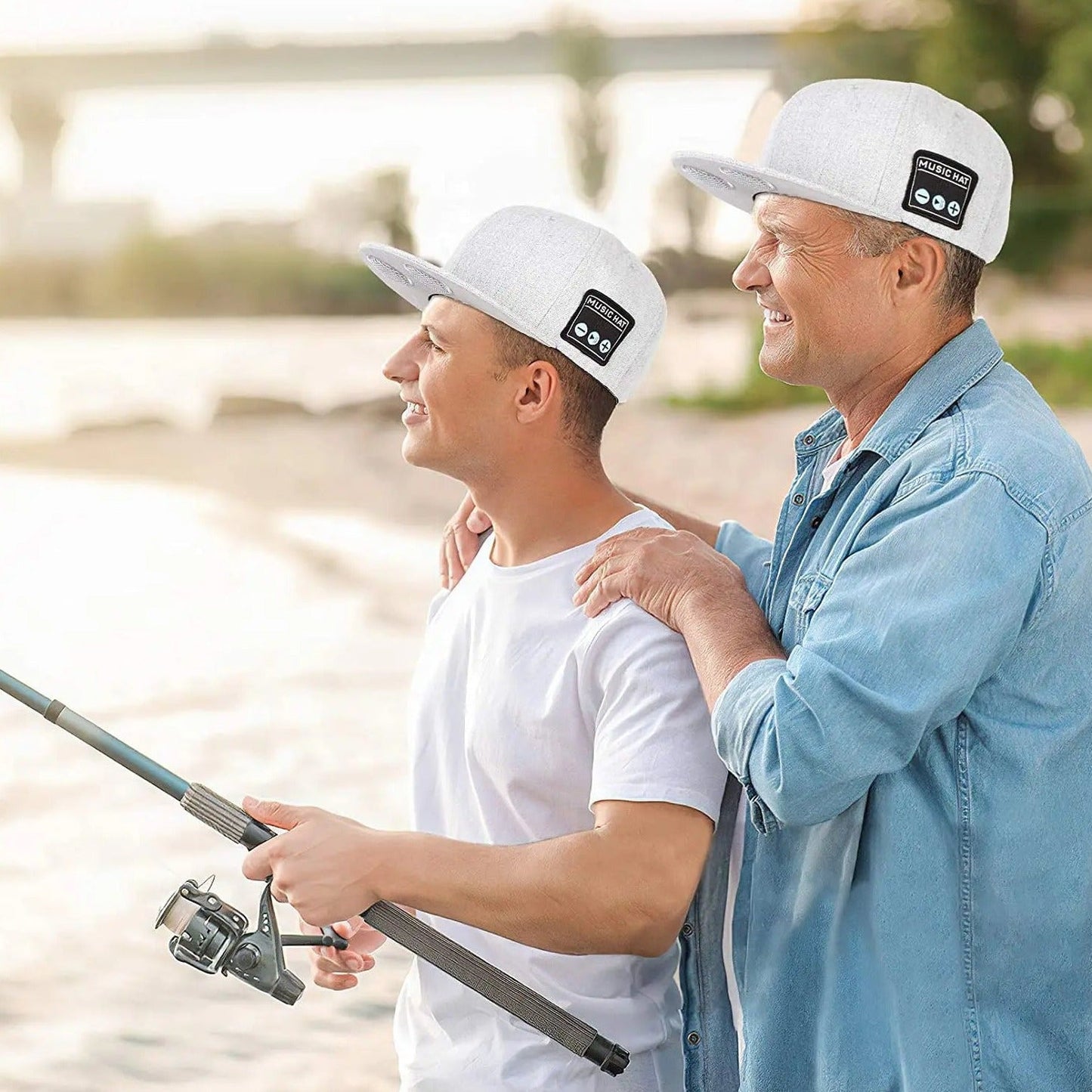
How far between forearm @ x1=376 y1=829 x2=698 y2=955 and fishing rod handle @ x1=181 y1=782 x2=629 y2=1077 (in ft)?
0.13

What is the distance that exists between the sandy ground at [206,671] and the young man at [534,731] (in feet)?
6.85

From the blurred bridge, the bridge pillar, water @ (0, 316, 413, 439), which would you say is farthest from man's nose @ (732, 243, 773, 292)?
Result: the bridge pillar

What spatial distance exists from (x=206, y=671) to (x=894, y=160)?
8.03m

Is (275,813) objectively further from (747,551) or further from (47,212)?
(47,212)

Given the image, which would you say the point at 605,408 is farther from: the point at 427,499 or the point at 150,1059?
the point at 427,499

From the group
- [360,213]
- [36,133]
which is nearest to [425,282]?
[360,213]

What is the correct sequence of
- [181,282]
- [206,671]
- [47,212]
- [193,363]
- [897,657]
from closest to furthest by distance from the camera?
[897,657]
[206,671]
[193,363]
[47,212]
[181,282]

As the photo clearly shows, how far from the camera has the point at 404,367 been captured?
1.72 m

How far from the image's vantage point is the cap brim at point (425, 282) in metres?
1.67

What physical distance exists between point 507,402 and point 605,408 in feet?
0.39

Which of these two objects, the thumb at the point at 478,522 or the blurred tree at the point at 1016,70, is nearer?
the thumb at the point at 478,522

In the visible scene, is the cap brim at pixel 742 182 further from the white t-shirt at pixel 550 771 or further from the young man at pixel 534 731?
the white t-shirt at pixel 550 771

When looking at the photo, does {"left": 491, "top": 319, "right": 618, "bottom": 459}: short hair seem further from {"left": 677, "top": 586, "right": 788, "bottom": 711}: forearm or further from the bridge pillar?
the bridge pillar

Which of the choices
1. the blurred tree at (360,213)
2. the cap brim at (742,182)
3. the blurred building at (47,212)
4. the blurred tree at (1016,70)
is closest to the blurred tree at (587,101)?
the blurred tree at (360,213)
